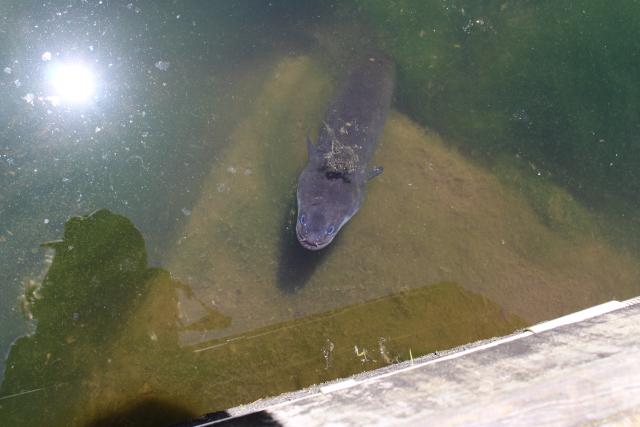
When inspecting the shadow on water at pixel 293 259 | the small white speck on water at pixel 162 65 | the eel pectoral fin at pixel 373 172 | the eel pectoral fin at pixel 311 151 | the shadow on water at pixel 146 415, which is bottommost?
the shadow on water at pixel 146 415

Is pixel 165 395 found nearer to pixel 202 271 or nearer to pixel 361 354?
pixel 202 271

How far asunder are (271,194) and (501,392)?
2.40 meters

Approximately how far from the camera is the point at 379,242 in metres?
3.63

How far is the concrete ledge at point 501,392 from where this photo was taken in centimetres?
189

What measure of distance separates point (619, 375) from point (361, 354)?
67.6 inches

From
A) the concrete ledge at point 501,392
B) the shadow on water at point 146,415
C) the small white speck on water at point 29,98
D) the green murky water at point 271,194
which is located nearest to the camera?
the concrete ledge at point 501,392

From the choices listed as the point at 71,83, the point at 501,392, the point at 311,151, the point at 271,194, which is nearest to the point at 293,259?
the point at 271,194

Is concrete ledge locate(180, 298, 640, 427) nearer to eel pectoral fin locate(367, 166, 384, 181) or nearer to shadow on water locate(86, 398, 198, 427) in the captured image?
shadow on water locate(86, 398, 198, 427)

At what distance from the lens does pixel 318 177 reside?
11.3 feet

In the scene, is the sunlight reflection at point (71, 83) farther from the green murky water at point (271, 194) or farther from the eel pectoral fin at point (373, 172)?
the eel pectoral fin at point (373, 172)

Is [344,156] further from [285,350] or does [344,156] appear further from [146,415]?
[146,415]

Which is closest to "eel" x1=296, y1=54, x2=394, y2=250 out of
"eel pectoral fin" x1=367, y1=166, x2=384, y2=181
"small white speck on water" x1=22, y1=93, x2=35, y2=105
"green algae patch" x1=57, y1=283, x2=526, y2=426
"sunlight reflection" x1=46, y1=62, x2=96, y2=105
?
"eel pectoral fin" x1=367, y1=166, x2=384, y2=181

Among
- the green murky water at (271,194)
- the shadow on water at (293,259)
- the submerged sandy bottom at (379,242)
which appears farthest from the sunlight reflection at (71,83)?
the shadow on water at (293,259)

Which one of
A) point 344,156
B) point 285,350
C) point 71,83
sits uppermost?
point 71,83
